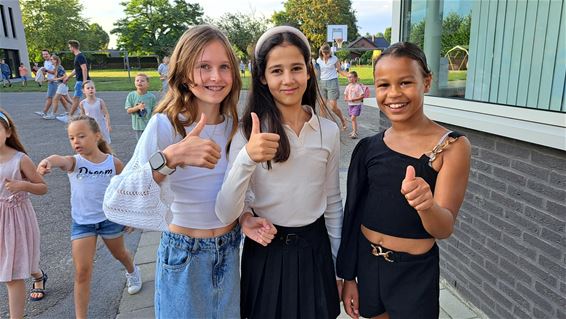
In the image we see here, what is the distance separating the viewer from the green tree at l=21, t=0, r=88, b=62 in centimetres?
4903

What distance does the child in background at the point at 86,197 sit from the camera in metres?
2.60

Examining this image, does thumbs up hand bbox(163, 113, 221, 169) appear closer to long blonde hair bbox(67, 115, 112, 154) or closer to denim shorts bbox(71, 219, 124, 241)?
denim shorts bbox(71, 219, 124, 241)

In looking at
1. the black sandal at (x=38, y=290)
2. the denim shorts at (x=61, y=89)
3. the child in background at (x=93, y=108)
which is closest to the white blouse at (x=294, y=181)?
the black sandal at (x=38, y=290)

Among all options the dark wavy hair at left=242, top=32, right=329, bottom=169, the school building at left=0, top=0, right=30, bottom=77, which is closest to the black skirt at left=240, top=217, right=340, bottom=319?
the dark wavy hair at left=242, top=32, right=329, bottom=169

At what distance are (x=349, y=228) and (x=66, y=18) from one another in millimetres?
60940

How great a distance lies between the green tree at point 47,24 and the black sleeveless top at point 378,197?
193 ft

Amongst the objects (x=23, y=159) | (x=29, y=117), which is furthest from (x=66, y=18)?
(x=23, y=159)

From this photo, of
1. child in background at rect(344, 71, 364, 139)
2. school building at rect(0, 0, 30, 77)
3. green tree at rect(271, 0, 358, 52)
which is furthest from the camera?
green tree at rect(271, 0, 358, 52)

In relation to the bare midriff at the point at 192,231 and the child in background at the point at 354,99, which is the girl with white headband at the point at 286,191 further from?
the child in background at the point at 354,99

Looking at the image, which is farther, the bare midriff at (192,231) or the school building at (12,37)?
the school building at (12,37)

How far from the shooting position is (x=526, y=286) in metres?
2.25

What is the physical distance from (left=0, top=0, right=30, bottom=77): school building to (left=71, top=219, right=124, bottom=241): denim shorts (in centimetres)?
4015

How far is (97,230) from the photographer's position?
2.70 metres

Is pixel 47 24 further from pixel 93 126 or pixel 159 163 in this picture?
pixel 159 163
